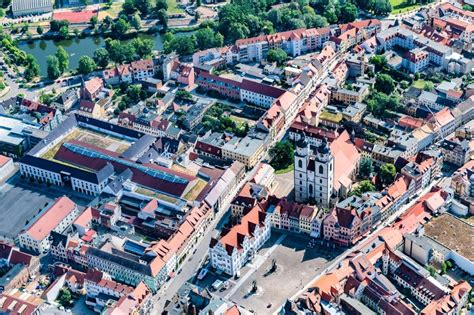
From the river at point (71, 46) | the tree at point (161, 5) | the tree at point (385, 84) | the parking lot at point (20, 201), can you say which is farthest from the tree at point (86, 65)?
the tree at point (385, 84)

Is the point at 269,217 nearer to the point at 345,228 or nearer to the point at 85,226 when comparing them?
the point at 345,228

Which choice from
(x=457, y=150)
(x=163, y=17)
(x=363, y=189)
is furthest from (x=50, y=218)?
(x=163, y=17)

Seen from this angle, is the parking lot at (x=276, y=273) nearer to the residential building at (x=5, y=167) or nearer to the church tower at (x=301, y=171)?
the church tower at (x=301, y=171)

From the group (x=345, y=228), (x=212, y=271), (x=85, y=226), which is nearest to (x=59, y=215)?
(x=85, y=226)

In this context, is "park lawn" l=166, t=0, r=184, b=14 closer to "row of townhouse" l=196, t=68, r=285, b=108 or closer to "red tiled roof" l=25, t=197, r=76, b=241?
"row of townhouse" l=196, t=68, r=285, b=108

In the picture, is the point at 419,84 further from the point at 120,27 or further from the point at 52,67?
the point at 52,67
